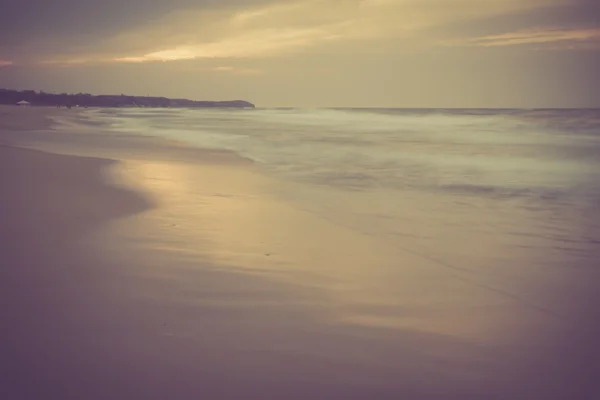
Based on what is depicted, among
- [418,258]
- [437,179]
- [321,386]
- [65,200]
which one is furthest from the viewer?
[437,179]

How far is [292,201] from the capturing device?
7.88 meters

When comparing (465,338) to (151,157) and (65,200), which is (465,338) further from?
(151,157)

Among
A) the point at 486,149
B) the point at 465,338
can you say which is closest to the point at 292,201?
the point at 465,338

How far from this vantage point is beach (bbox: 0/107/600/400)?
8.76 ft

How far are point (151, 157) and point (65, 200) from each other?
6.96 m

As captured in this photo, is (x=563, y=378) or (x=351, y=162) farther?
(x=351, y=162)

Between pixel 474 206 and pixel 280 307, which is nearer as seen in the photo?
pixel 280 307

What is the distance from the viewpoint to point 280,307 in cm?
364

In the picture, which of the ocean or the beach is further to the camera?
the ocean

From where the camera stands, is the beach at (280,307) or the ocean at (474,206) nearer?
the beach at (280,307)

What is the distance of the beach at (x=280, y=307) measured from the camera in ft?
8.76

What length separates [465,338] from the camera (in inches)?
126

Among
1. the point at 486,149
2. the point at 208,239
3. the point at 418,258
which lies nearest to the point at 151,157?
the point at 208,239

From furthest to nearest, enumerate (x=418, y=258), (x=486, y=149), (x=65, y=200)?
1. (x=486, y=149)
2. (x=65, y=200)
3. (x=418, y=258)
